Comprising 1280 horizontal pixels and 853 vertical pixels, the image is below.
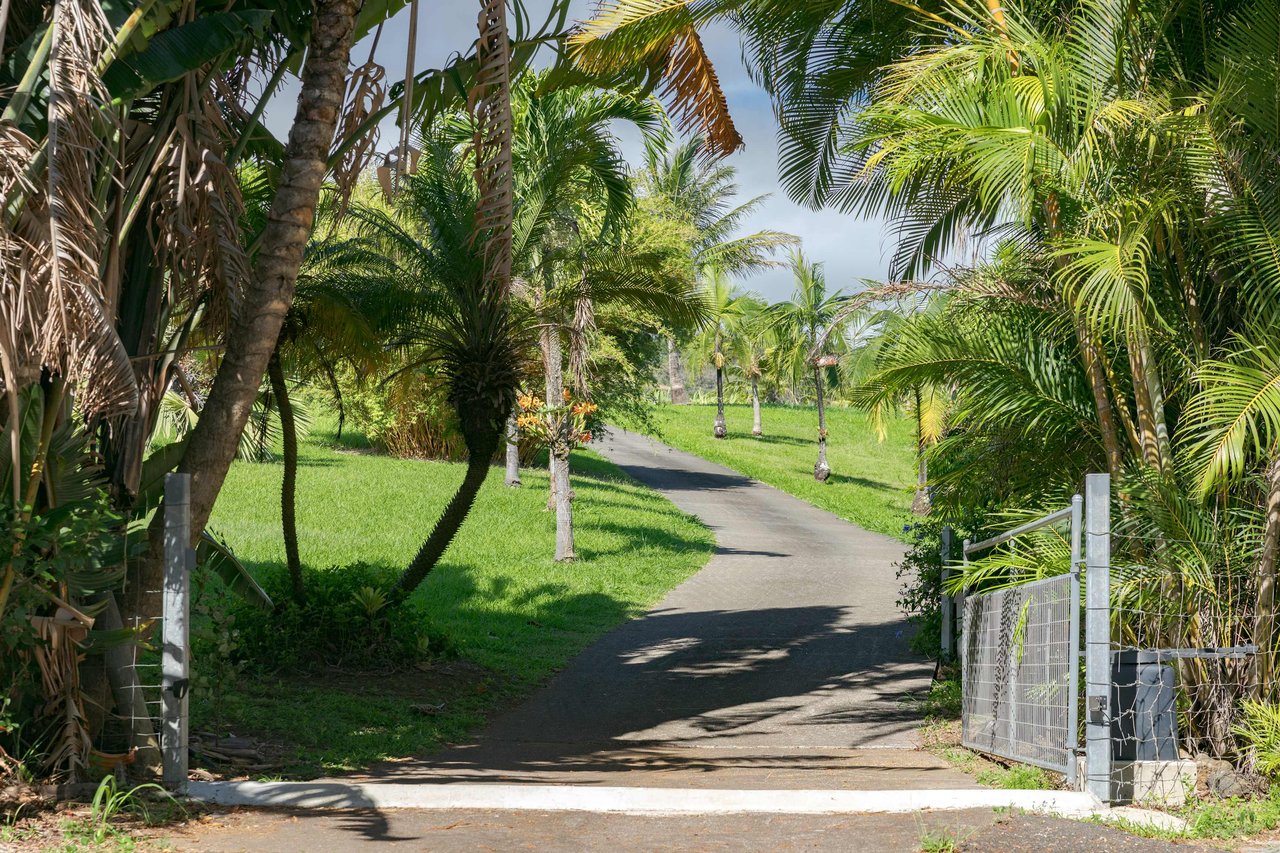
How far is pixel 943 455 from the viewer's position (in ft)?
33.3

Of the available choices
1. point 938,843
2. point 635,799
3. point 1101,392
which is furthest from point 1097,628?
point 635,799

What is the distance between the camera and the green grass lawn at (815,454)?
108ft

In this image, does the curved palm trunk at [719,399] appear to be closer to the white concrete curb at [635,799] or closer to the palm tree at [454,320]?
the palm tree at [454,320]

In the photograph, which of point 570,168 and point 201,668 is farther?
point 570,168

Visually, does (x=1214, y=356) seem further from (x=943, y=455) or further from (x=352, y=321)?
(x=352, y=321)

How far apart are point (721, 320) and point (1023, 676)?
34.7 metres

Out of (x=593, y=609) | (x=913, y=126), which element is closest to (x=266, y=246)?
(x=913, y=126)

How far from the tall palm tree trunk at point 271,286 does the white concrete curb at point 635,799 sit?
1.75 metres

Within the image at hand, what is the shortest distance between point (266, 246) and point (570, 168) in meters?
5.88

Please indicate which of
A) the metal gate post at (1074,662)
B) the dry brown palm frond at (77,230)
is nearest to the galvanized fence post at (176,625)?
the dry brown palm frond at (77,230)

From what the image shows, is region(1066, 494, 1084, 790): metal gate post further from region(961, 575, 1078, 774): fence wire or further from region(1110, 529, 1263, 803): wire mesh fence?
region(1110, 529, 1263, 803): wire mesh fence

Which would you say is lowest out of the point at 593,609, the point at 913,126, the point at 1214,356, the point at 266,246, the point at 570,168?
the point at 593,609

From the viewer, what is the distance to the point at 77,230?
5.36m

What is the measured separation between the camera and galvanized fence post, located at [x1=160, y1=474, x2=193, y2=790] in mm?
6191
